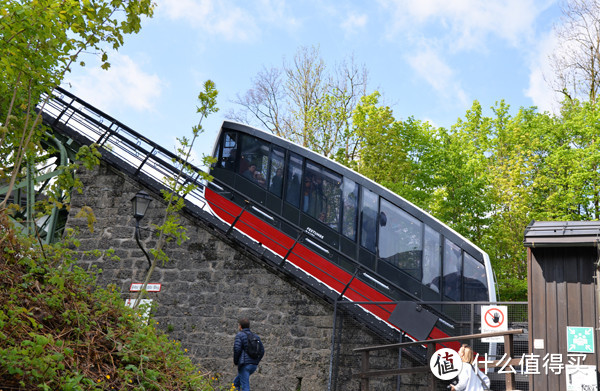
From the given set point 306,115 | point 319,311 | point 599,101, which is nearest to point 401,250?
point 319,311

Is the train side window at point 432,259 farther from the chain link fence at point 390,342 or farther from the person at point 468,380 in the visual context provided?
the person at point 468,380

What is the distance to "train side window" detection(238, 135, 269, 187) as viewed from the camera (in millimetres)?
14070

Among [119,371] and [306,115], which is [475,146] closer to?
[306,115]

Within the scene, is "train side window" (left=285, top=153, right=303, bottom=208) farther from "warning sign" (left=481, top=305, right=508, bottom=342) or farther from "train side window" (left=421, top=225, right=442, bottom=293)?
"warning sign" (left=481, top=305, right=508, bottom=342)

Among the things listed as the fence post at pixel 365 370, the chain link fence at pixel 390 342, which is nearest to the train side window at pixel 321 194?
the chain link fence at pixel 390 342

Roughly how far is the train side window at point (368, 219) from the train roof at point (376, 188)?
167mm

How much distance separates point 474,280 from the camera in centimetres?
1167

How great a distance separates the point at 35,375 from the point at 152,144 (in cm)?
906

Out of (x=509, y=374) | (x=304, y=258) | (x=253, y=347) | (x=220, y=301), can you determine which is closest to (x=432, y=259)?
(x=304, y=258)

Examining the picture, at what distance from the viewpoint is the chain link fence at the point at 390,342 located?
10492 mm

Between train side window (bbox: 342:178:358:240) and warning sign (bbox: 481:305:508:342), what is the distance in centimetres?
344

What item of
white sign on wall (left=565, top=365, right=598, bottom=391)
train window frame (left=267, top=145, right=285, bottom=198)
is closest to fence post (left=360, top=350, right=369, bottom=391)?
white sign on wall (left=565, top=365, right=598, bottom=391)

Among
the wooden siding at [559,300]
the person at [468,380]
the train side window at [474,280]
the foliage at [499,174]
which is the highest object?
the foliage at [499,174]

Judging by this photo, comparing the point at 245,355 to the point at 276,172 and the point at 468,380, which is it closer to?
the point at 468,380
